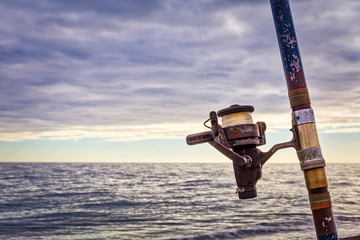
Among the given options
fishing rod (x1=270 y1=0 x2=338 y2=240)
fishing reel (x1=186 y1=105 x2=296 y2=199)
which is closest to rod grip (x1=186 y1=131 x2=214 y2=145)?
fishing reel (x1=186 y1=105 x2=296 y2=199)

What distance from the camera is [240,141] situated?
8.91 ft

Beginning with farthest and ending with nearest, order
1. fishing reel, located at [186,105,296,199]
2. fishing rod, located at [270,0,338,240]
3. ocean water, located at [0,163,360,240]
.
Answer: ocean water, located at [0,163,360,240] → fishing reel, located at [186,105,296,199] → fishing rod, located at [270,0,338,240]

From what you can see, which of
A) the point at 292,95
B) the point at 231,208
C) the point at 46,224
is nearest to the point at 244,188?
the point at 292,95

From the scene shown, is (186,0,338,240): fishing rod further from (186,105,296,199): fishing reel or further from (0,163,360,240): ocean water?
(0,163,360,240): ocean water

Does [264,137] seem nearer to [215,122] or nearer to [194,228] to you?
[215,122]

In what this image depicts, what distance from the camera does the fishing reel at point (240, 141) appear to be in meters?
2.71

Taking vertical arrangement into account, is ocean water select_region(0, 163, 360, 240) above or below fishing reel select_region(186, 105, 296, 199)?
below

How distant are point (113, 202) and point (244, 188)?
27006 mm

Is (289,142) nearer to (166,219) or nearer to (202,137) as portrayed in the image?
(202,137)

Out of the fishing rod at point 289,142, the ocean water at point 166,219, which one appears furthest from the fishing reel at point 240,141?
the ocean water at point 166,219

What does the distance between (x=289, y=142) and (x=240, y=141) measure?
1.14 ft

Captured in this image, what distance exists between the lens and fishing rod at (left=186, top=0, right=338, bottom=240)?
2.46 m

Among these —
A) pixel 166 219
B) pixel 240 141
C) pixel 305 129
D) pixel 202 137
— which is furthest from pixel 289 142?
pixel 166 219

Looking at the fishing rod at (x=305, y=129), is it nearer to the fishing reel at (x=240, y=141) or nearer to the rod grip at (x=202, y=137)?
the fishing reel at (x=240, y=141)
